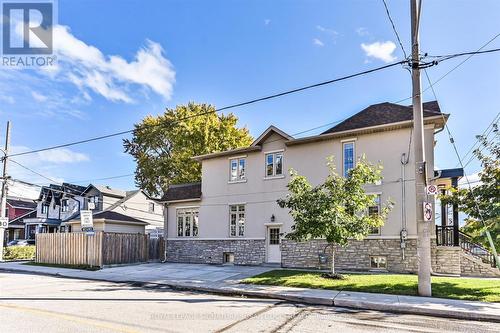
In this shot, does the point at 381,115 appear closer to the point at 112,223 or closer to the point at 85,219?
the point at 85,219

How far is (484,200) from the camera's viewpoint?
474 inches

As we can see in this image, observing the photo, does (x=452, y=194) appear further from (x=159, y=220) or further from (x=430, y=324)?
(x=159, y=220)

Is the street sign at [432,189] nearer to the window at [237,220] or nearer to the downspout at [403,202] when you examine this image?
the downspout at [403,202]

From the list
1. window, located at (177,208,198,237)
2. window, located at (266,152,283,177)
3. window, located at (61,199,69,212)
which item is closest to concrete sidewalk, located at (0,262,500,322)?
window, located at (177,208,198,237)

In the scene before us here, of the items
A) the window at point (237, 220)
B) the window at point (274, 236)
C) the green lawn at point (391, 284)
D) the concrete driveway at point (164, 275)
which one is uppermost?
the window at point (237, 220)

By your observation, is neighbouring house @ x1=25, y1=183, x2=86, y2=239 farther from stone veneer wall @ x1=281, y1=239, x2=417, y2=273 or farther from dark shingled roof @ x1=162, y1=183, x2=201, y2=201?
stone veneer wall @ x1=281, y1=239, x2=417, y2=273

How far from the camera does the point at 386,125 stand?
17062mm

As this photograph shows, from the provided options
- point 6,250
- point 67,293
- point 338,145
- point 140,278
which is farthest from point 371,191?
point 6,250

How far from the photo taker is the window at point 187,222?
23500 millimetres

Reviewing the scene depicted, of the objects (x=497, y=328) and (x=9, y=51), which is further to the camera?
(x=9, y=51)

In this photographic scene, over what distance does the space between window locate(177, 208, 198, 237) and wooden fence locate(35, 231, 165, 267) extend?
5.31 feet

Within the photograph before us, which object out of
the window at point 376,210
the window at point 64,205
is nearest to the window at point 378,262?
the window at point 376,210

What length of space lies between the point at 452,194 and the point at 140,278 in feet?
39.7

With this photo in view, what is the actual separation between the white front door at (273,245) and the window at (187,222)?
16.8 feet
